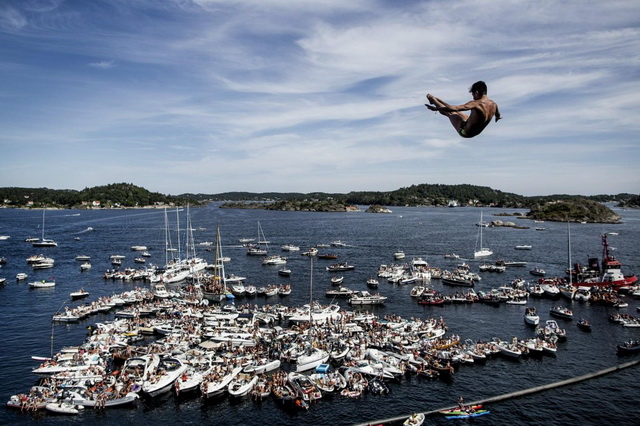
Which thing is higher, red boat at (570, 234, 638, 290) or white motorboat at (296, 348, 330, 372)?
red boat at (570, 234, 638, 290)

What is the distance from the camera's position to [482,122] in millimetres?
5012

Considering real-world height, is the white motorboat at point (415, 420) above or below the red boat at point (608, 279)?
below

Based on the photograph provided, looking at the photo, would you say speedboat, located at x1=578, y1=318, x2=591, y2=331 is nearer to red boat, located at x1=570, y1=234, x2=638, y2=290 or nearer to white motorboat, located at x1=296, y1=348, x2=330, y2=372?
red boat, located at x1=570, y1=234, x2=638, y2=290

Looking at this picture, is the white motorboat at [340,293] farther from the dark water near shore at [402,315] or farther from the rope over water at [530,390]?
→ the rope over water at [530,390]

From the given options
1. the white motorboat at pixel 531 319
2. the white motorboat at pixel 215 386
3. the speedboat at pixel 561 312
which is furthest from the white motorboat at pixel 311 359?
the speedboat at pixel 561 312

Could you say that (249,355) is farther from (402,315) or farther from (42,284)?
(42,284)

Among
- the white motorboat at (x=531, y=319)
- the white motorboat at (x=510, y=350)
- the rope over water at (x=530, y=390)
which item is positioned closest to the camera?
the rope over water at (x=530, y=390)

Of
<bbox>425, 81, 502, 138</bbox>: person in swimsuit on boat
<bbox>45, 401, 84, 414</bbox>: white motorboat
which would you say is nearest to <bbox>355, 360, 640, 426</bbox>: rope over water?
<bbox>45, 401, 84, 414</bbox>: white motorboat

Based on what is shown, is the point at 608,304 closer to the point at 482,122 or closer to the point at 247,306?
the point at 247,306

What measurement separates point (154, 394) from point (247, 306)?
25309 mm

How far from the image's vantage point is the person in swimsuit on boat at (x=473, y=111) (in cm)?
496

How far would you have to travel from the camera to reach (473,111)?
508cm

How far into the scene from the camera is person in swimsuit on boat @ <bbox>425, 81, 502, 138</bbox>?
4.96 metres

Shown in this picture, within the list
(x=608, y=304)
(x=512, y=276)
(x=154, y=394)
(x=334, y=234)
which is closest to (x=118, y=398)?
(x=154, y=394)
